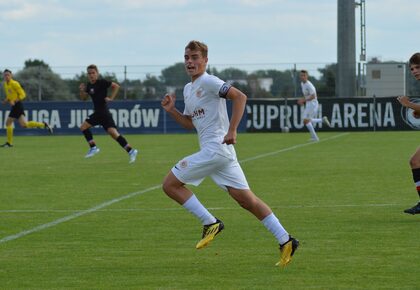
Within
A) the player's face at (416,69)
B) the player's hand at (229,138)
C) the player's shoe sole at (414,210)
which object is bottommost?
the player's shoe sole at (414,210)

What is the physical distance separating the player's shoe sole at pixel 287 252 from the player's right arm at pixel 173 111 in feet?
4.84

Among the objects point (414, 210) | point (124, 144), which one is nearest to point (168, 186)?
point (414, 210)

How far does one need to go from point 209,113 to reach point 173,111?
0.34 meters

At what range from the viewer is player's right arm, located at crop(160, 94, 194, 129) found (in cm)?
914

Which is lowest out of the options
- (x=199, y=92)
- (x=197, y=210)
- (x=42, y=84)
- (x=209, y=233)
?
(x=209, y=233)

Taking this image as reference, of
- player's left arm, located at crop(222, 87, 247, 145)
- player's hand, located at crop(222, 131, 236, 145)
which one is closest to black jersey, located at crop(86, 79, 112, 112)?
player's left arm, located at crop(222, 87, 247, 145)

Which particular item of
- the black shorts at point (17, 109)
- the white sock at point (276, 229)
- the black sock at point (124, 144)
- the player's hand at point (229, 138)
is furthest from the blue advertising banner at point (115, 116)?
the player's hand at point (229, 138)

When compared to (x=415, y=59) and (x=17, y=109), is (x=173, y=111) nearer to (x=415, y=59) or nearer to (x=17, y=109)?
(x=415, y=59)

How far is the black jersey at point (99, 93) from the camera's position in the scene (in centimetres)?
2356

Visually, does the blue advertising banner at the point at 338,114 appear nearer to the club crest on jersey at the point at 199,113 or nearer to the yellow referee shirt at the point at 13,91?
the yellow referee shirt at the point at 13,91

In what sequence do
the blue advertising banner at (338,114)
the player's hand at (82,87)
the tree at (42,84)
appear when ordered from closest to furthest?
the player's hand at (82,87), the blue advertising banner at (338,114), the tree at (42,84)

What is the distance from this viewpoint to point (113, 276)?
826 cm

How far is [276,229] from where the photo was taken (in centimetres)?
886

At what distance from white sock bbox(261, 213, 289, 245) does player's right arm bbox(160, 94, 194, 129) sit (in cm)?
116
